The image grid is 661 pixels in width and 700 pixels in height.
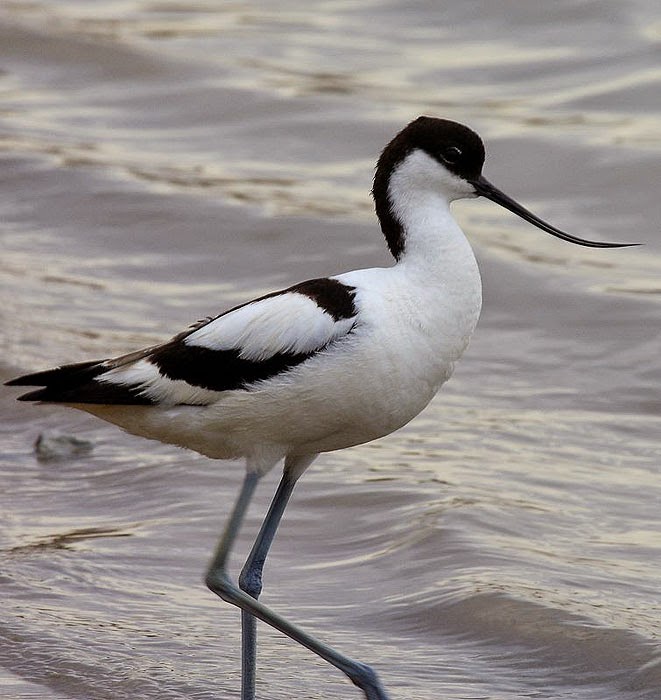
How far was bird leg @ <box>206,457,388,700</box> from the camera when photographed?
15.3ft

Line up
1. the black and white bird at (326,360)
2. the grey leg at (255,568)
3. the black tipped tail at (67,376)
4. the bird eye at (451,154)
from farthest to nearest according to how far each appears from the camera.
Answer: the grey leg at (255,568)
the black tipped tail at (67,376)
the bird eye at (451,154)
the black and white bird at (326,360)

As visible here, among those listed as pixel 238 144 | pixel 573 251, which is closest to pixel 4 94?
pixel 238 144

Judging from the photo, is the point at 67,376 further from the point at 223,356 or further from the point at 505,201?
the point at 505,201

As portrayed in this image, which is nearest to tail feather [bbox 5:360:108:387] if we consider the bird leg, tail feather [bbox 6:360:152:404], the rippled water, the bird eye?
tail feather [bbox 6:360:152:404]

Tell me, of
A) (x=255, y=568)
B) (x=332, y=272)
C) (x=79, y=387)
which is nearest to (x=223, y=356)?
(x=79, y=387)

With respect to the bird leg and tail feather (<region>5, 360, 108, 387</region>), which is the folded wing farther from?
the bird leg

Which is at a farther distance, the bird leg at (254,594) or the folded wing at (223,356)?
the bird leg at (254,594)

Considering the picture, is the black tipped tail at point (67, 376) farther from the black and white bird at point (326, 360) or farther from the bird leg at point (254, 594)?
the bird leg at point (254, 594)

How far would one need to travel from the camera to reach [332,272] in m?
9.41

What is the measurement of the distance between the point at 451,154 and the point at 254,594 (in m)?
1.43

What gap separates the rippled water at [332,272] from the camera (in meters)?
5.39

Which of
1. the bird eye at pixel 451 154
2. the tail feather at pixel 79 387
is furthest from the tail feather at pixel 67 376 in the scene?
the bird eye at pixel 451 154

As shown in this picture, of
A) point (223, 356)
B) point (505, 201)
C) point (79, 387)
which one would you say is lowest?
point (79, 387)

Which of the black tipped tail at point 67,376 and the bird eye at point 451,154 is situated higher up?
the bird eye at point 451,154
